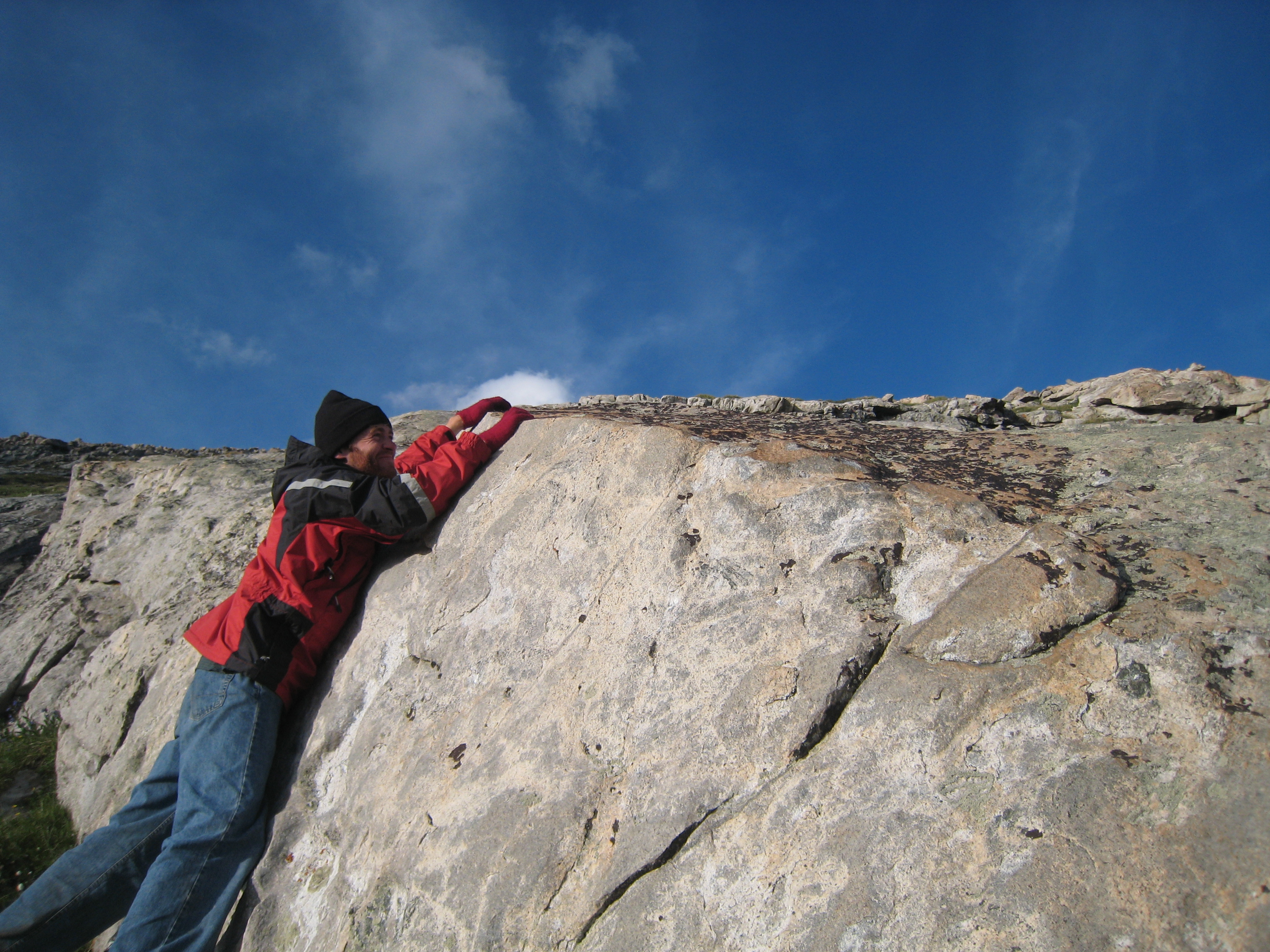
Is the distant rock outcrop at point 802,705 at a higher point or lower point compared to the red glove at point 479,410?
lower

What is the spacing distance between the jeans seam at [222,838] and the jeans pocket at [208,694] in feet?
0.20

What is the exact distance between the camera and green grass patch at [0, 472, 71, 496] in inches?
1373

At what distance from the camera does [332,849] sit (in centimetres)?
437

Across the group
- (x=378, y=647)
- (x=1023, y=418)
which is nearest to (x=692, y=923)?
(x=378, y=647)

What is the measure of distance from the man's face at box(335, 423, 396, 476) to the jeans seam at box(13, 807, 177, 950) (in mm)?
2808

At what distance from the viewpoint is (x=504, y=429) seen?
5746 mm

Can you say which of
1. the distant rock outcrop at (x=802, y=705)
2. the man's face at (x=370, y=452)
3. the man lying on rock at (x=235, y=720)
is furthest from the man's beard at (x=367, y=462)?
the distant rock outcrop at (x=802, y=705)

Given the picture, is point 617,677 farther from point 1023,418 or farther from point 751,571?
point 1023,418

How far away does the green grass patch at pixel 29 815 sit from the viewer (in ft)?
21.4

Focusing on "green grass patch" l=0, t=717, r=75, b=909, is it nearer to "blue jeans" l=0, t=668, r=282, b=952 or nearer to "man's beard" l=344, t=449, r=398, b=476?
"blue jeans" l=0, t=668, r=282, b=952

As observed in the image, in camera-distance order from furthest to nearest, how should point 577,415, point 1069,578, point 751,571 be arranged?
1. point 577,415
2. point 751,571
3. point 1069,578

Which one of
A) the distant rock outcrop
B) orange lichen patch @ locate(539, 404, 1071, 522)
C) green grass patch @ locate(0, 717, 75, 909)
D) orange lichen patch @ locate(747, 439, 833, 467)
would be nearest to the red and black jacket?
the distant rock outcrop

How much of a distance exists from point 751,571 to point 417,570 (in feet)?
9.35

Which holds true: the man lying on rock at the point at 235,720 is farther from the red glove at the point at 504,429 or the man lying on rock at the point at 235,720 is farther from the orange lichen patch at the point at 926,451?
the orange lichen patch at the point at 926,451
